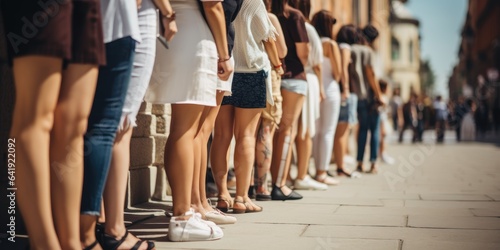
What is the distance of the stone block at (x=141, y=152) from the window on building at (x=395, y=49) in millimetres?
70427

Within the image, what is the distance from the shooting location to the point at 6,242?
392 cm

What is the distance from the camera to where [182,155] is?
4023 mm

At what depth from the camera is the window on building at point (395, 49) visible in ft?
244

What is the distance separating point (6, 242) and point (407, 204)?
346 cm

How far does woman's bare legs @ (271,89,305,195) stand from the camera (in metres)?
6.47

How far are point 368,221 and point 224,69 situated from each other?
1546 mm

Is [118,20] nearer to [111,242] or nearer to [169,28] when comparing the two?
[169,28]

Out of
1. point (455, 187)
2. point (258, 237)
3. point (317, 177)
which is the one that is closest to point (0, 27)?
point (258, 237)

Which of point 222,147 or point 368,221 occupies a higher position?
point 222,147

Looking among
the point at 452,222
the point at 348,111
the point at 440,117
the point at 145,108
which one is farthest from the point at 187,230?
the point at 440,117

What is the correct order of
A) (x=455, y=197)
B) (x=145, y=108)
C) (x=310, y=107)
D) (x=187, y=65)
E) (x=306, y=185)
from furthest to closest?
(x=306, y=185) → (x=310, y=107) → (x=455, y=197) → (x=145, y=108) → (x=187, y=65)

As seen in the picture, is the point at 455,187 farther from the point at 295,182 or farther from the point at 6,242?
the point at 6,242

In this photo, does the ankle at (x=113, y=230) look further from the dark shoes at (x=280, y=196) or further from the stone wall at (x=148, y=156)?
the dark shoes at (x=280, y=196)

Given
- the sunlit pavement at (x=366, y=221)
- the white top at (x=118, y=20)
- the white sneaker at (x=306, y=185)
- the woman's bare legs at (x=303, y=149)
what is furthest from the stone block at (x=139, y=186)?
the white top at (x=118, y=20)
